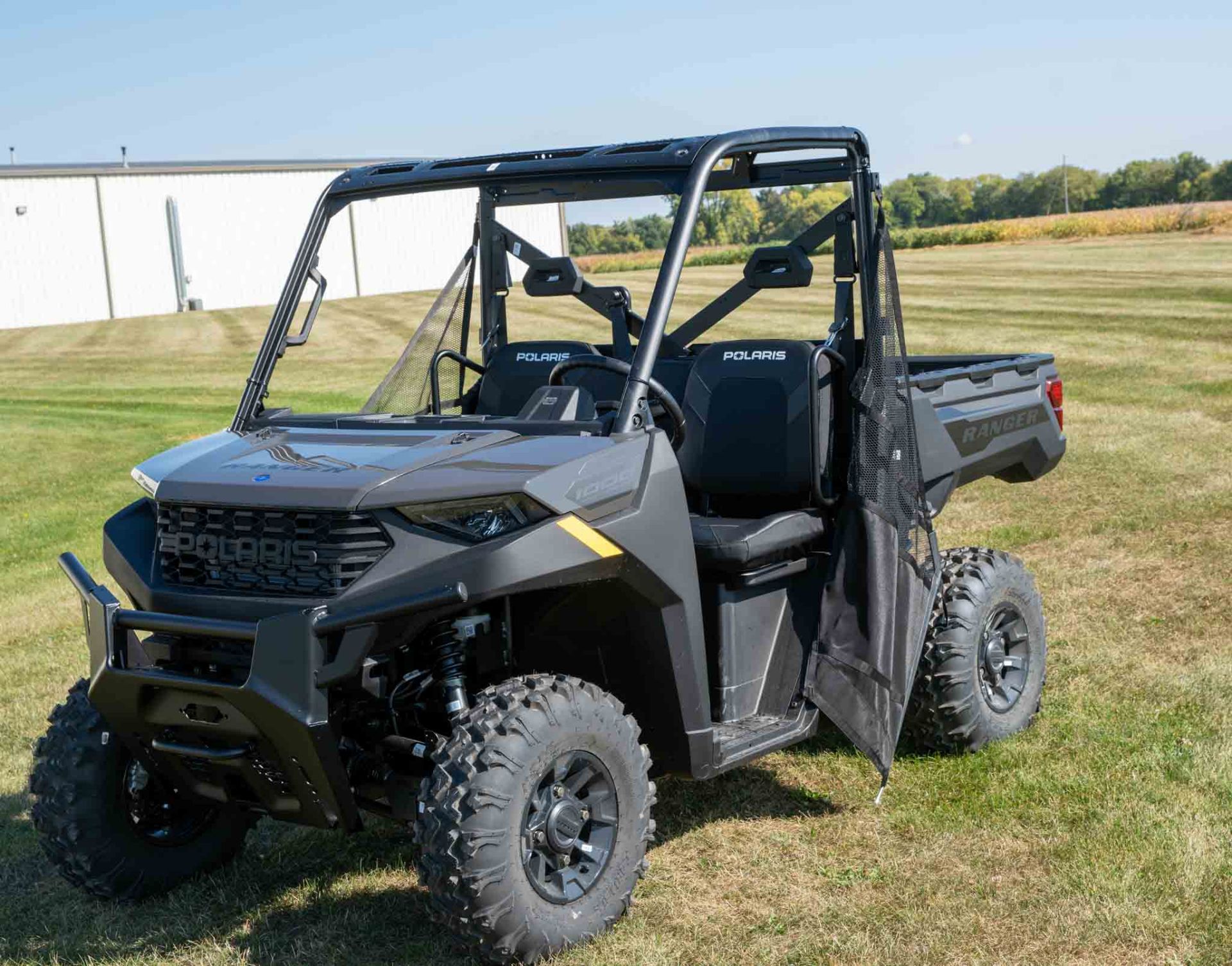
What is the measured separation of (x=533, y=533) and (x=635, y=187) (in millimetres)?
1266

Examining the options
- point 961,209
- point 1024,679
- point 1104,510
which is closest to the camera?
point 1024,679

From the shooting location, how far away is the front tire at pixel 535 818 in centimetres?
340

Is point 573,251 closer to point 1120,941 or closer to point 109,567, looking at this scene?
point 109,567

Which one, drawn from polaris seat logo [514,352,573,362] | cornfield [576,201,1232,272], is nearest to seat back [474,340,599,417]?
polaris seat logo [514,352,573,362]

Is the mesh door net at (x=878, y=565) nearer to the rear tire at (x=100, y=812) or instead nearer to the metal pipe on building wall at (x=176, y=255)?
the rear tire at (x=100, y=812)

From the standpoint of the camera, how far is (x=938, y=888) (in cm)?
407

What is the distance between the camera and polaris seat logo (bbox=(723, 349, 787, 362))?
4773 millimetres

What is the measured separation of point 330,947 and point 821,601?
5.86ft

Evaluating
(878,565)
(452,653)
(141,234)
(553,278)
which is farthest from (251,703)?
(141,234)

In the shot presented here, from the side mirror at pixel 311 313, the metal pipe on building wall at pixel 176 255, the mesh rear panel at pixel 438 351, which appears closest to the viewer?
the side mirror at pixel 311 313

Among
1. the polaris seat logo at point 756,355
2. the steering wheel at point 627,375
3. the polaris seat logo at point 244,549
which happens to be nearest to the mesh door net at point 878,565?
the polaris seat logo at point 756,355

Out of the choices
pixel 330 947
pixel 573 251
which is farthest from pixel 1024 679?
pixel 330 947

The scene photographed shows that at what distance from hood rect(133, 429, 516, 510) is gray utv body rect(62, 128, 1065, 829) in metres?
0.01

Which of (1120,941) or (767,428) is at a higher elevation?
(767,428)
